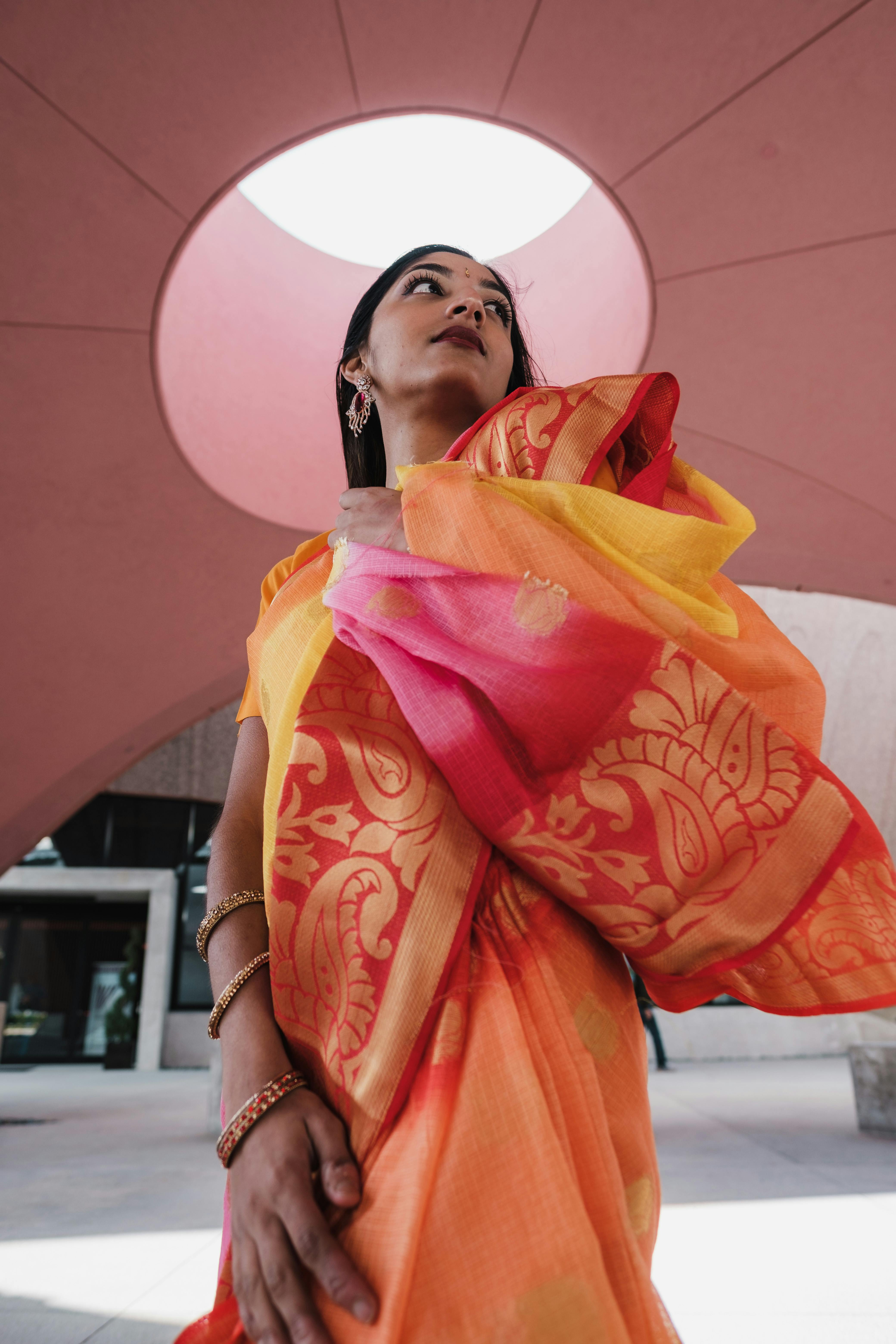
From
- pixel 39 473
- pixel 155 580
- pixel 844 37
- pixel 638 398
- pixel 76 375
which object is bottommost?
pixel 638 398

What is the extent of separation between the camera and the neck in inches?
50.9

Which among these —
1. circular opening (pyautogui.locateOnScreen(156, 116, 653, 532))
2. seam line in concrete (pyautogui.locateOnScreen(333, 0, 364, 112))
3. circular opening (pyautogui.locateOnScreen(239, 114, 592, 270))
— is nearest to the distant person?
circular opening (pyautogui.locateOnScreen(156, 116, 653, 532))

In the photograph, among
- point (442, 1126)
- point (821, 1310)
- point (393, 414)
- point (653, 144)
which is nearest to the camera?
point (442, 1126)

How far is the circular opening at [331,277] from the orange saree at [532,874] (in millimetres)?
3660

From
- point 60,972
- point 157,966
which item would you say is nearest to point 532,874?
point 157,966

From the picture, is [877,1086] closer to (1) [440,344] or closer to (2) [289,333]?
(2) [289,333]

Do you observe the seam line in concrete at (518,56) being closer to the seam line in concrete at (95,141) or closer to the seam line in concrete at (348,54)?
the seam line in concrete at (348,54)

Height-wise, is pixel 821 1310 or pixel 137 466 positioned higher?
pixel 137 466

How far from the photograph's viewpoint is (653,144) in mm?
3508

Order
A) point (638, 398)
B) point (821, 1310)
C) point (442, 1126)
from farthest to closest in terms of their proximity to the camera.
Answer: point (821, 1310)
point (638, 398)
point (442, 1126)

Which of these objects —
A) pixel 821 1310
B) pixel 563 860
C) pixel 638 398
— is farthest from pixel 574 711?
pixel 821 1310

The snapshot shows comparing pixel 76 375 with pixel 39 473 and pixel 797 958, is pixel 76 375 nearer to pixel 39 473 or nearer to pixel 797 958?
pixel 39 473

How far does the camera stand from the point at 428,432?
1.30m

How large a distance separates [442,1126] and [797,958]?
0.32m
